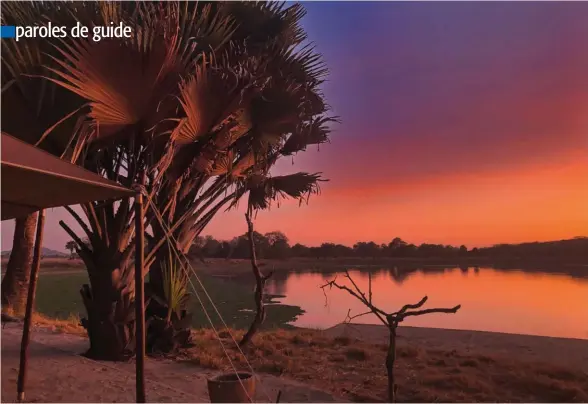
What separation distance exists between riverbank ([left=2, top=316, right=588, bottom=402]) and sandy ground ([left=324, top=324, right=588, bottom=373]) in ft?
0.12

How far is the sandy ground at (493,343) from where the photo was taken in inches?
333

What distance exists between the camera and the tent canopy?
2852 millimetres

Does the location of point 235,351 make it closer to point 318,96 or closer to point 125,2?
point 318,96

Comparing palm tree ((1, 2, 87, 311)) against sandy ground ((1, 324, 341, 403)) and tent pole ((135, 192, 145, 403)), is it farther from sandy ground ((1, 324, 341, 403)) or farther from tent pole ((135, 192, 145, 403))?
sandy ground ((1, 324, 341, 403))

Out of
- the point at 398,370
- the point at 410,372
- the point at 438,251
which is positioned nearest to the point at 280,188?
the point at 398,370

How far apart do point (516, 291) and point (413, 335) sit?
45.8 ft

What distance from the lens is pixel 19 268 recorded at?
951 cm

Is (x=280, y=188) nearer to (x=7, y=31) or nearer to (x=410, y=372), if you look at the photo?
(x=410, y=372)

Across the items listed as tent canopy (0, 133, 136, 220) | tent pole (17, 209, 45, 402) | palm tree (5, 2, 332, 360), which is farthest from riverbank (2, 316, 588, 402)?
tent canopy (0, 133, 136, 220)

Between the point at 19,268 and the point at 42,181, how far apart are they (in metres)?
7.53

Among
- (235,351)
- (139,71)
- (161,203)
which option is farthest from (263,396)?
(139,71)

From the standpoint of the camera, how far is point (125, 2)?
6.27 m

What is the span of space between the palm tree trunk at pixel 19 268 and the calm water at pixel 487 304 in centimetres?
606

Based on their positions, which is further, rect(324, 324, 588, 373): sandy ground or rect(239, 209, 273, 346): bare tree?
rect(324, 324, 588, 373): sandy ground
